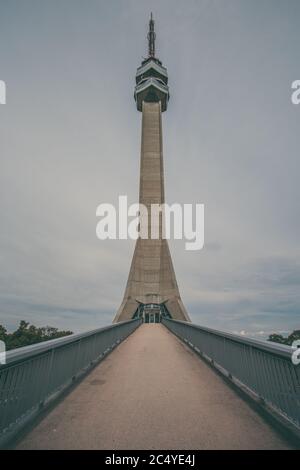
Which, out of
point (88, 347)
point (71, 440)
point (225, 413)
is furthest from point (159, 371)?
point (71, 440)

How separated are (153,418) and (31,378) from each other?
1655mm

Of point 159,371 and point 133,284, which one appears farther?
point 133,284

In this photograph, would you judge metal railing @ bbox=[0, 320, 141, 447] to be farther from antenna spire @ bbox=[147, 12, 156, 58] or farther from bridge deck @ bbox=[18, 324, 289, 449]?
antenna spire @ bbox=[147, 12, 156, 58]

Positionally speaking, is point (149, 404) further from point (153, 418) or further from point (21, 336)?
point (21, 336)

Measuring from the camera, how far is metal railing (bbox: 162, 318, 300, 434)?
3.01 meters

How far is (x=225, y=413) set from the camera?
11.7 ft

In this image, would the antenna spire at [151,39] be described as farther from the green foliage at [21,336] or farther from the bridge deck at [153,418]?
the bridge deck at [153,418]

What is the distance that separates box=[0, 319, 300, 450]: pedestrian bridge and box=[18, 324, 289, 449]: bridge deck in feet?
0.04

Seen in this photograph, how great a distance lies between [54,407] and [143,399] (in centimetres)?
134

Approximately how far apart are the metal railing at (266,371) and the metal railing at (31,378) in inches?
120

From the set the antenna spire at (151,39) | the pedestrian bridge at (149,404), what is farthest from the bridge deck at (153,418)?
the antenna spire at (151,39)

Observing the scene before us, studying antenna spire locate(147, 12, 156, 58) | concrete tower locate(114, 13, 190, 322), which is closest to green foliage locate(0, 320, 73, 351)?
concrete tower locate(114, 13, 190, 322)

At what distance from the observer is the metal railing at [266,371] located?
3012mm
